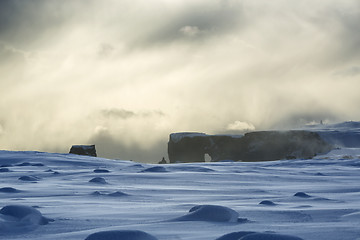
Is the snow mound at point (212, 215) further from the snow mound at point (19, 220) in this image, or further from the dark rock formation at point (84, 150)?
the dark rock formation at point (84, 150)

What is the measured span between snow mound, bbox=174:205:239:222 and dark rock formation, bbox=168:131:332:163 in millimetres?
55905

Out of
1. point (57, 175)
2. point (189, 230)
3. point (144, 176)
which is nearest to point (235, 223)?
point (189, 230)

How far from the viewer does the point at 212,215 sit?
10.2ft

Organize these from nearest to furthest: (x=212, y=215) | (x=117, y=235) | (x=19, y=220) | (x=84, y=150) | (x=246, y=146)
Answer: (x=117, y=235) < (x=19, y=220) < (x=212, y=215) < (x=84, y=150) < (x=246, y=146)

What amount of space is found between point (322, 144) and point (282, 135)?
5979 mm

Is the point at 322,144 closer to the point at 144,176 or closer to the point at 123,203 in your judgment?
the point at 144,176

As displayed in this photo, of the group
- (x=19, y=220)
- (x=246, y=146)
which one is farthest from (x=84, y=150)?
(x=246, y=146)

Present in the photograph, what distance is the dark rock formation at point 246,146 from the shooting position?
192 feet

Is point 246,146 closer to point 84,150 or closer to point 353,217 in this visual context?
point 84,150

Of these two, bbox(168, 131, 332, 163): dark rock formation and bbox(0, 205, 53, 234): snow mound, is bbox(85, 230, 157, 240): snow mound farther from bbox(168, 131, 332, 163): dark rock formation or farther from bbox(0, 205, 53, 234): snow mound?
bbox(168, 131, 332, 163): dark rock formation

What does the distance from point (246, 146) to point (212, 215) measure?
59.3 m

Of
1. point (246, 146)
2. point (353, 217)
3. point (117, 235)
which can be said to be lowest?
point (353, 217)

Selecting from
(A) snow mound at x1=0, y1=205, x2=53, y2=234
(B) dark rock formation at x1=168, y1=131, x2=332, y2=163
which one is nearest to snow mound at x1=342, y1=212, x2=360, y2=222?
(A) snow mound at x1=0, y1=205, x2=53, y2=234

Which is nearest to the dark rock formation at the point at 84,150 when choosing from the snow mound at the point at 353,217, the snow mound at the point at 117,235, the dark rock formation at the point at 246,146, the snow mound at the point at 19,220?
the snow mound at the point at 19,220
